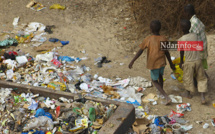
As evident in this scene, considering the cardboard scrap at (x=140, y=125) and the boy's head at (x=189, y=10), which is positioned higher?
the boy's head at (x=189, y=10)

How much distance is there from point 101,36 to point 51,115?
3832mm

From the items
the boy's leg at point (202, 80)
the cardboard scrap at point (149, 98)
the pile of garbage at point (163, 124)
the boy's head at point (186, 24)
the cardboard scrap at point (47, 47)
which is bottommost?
the pile of garbage at point (163, 124)

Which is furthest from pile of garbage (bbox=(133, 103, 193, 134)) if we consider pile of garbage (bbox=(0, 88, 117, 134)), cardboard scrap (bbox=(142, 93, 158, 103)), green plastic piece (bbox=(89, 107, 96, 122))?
green plastic piece (bbox=(89, 107, 96, 122))

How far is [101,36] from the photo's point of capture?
7.50 m

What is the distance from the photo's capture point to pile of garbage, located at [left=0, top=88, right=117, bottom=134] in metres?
3.77

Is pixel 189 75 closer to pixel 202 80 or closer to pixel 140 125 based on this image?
pixel 202 80

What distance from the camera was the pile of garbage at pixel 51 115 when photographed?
148 inches

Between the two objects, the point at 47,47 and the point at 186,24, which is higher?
the point at 186,24

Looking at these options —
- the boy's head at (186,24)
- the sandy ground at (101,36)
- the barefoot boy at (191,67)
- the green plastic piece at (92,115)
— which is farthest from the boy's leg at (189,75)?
the green plastic piece at (92,115)

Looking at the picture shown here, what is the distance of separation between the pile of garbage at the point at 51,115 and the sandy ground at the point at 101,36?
1.12 meters

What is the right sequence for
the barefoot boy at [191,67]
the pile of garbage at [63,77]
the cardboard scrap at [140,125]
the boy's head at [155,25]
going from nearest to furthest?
1. the cardboard scrap at [140,125]
2. the boy's head at [155,25]
3. the barefoot boy at [191,67]
4. the pile of garbage at [63,77]

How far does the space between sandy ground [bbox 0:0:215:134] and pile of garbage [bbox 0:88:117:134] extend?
44.1 inches

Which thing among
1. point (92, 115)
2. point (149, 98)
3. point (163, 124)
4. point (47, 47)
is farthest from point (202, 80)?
point (47, 47)

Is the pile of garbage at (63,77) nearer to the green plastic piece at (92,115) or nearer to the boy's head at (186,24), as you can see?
the green plastic piece at (92,115)
